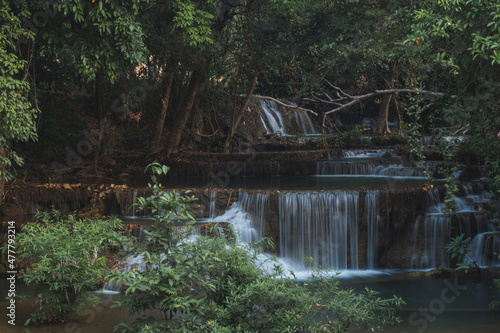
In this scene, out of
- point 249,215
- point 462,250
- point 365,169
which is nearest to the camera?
point 462,250

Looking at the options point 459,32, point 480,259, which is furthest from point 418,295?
point 459,32

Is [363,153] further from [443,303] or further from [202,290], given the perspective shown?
[202,290]

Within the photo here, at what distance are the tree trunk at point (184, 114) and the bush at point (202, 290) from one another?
11.5 meters

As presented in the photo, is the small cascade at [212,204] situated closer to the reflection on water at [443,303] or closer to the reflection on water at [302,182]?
the reflection on water at [302,182]

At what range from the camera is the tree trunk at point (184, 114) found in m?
16.9

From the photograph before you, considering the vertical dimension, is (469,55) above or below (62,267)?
above

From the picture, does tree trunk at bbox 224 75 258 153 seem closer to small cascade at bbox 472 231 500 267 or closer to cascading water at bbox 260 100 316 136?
cascading water at bbox 260 100 316 136

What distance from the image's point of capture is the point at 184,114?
17688mm

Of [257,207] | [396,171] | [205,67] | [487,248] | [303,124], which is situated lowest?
[487,248]

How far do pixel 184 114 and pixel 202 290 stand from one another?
12417mm

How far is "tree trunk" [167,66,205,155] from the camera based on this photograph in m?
16.9

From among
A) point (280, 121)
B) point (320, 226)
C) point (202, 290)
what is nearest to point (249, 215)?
point (320, 226)

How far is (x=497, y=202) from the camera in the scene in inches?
432

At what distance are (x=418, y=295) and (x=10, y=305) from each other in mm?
6531
